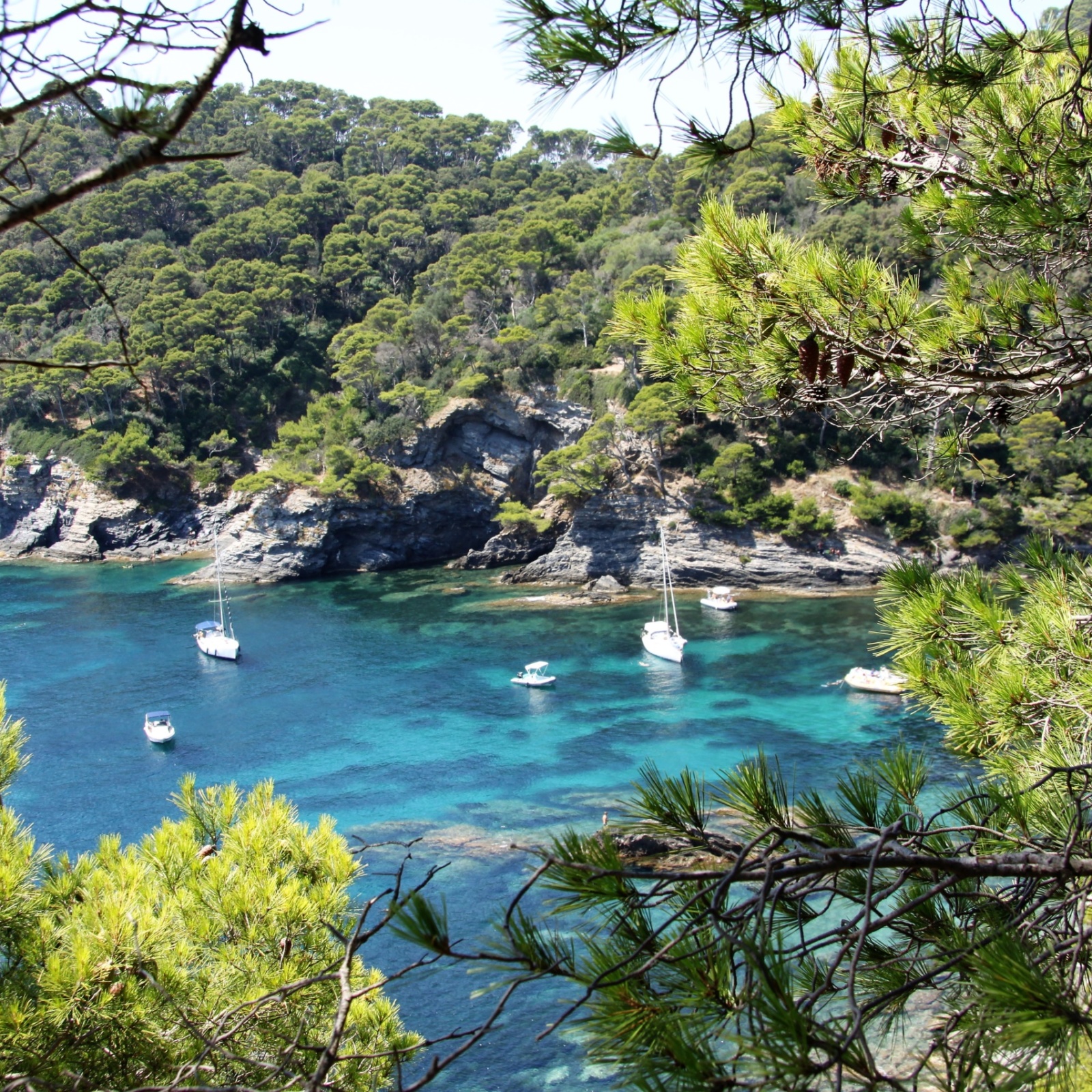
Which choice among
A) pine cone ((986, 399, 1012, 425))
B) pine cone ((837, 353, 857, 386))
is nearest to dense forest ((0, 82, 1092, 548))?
pine cone ((986, 399, 1012, 425))

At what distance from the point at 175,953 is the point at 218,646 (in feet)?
68.4

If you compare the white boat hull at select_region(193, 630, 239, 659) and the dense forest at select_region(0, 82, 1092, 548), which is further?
the dense forest at select_region(0, 82, 1092, 548)

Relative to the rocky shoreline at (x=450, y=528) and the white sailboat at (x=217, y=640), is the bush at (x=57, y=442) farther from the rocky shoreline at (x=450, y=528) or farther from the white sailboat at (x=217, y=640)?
the white sailboat at (x=217, y=640)

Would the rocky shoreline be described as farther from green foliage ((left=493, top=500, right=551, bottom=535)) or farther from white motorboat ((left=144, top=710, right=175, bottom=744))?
white motorboat ((left=144, top=710, right=175, bottom=744))

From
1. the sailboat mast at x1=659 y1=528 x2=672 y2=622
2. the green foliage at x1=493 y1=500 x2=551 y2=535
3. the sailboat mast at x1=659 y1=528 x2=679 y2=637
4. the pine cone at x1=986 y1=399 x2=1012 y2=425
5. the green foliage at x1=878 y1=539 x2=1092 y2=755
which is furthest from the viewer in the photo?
the green foliage at x1=493 y1=500 x2=551 y2=535

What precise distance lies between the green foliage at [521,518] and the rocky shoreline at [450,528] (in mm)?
363

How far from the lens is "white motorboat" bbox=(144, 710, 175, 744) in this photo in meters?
17.3

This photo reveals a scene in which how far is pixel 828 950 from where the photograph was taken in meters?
10.7

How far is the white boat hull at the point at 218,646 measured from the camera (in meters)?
22.5

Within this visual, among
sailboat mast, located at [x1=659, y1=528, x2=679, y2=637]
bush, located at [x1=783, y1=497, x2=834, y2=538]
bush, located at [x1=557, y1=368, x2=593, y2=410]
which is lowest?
sailboat mast, located at [x1=659, y1=528, x2=679, y2=637]

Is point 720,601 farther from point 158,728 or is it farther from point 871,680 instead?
point 158,728

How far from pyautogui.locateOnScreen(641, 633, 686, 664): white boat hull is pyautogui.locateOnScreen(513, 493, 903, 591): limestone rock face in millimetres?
6638

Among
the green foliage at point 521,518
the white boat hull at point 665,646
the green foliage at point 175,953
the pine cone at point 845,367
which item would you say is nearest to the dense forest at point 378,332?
the green foliage at point 521,518

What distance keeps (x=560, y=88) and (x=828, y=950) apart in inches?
420
